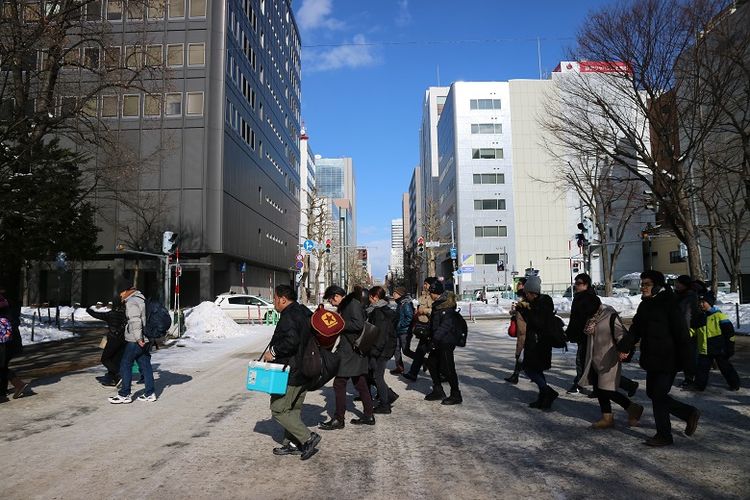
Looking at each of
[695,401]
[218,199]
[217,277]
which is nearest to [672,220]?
[695,401]

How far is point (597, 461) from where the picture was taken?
486 centimetres

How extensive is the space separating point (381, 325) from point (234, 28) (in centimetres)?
3839

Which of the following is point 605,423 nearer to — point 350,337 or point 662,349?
point 662,349

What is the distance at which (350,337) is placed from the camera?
6.11 metres

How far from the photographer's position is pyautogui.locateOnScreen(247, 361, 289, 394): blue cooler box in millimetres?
4855

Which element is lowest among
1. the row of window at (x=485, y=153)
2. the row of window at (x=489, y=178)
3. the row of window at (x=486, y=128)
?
the row of window at (x=489, y=178)

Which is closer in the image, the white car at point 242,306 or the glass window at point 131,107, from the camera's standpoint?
the white car at point 242,306

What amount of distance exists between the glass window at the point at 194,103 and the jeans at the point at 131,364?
103 feet

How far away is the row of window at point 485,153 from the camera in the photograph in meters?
72.1

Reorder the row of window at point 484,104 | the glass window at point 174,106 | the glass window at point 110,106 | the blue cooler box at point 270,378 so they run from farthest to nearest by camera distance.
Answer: the row of window at point 484,104
the glass window at point 174,106
the glass window at point 110,106
the blue cooler box at point 270,378

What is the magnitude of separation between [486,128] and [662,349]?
70.8 m

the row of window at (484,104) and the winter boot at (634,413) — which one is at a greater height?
the row of window at (484,104)

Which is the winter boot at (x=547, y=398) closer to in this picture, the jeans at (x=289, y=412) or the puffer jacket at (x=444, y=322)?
the puffer jacket at (x=444, y=322)

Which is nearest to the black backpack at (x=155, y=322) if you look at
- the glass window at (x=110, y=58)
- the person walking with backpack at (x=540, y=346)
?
the person walking with backpack at (x=540, y=346)
